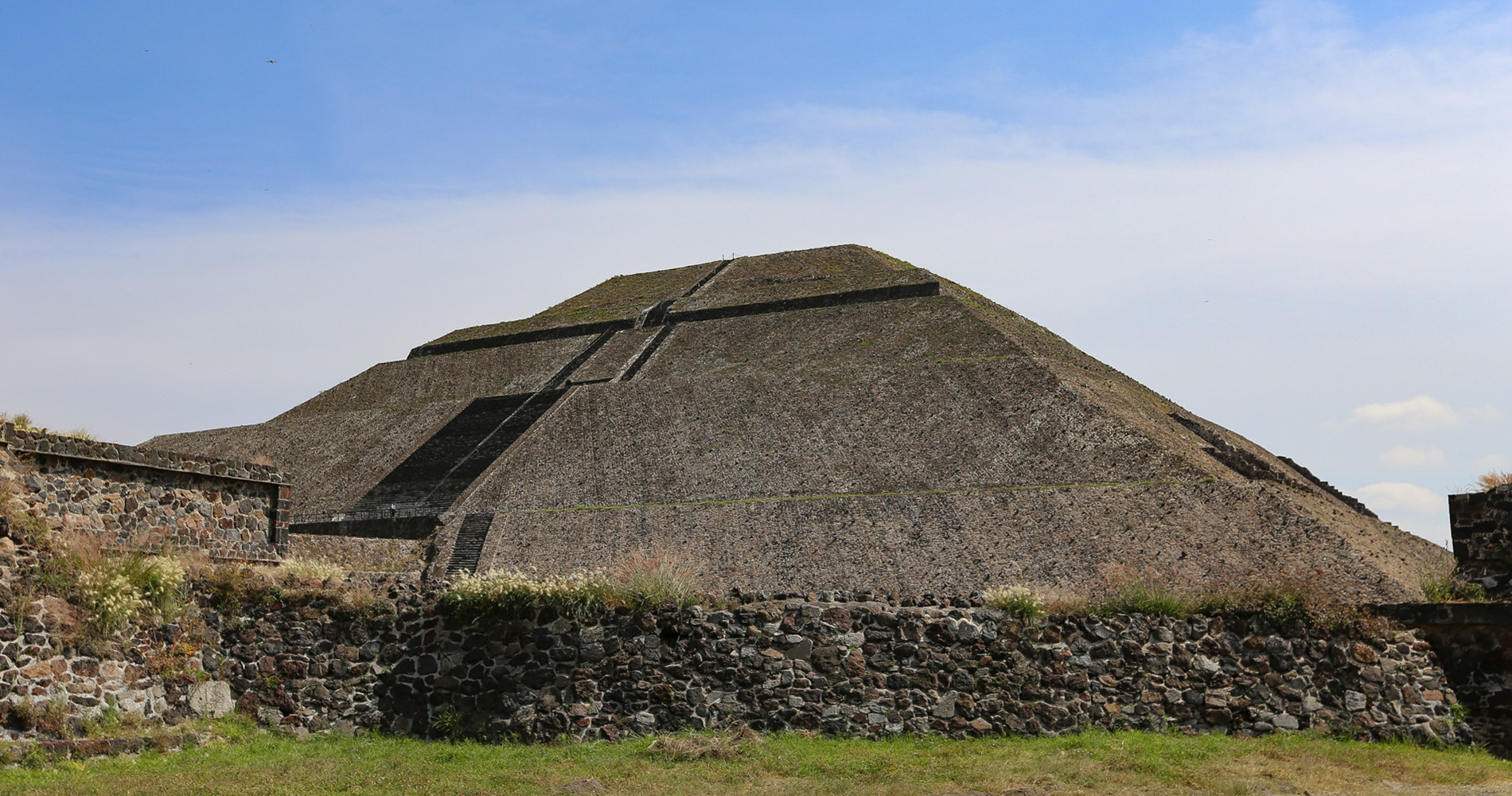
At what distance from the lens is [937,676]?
1598cm

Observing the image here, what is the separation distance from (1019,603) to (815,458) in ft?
63.0

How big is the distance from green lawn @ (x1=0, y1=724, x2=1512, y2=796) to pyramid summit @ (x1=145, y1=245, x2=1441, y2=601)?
9.09 m

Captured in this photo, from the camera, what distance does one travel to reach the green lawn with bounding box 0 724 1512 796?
13.4m

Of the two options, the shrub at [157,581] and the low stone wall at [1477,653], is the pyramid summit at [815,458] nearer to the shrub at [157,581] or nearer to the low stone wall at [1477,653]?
the low stone wall at [1477,653]

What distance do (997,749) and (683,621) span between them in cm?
405

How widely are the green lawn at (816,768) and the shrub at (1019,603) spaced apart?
5.11ft

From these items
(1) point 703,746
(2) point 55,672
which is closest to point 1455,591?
(1) point 703,746

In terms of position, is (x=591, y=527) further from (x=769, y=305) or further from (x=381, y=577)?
(x=769, y=305)

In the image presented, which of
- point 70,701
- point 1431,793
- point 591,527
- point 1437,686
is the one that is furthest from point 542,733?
point 591,527

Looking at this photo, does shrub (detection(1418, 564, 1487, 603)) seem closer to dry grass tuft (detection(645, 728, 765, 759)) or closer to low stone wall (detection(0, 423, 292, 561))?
dry grass tuft (detection(645, 728, 765, 759))

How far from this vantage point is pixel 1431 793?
44.2ft

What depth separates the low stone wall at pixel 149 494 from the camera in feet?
60.9

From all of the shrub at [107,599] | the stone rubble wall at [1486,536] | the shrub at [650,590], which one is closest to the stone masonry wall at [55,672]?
the shrub at [107,599]

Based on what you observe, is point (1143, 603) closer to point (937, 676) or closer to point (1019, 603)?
point (1019, 603)
